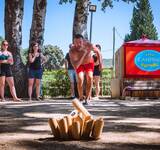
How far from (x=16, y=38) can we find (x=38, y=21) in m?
1.15

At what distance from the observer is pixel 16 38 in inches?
653

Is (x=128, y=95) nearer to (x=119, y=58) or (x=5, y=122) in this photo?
(x=119, y=58)

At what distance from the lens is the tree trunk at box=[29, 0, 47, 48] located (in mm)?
17062

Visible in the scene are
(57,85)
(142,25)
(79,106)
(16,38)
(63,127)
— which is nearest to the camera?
(63,127)

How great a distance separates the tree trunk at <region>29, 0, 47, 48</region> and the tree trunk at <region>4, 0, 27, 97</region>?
0.60 meters

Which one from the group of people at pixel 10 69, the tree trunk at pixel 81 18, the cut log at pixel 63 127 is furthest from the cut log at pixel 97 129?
the tree trunk at pixel 81 18

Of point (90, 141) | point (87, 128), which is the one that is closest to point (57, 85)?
point (87, 128)

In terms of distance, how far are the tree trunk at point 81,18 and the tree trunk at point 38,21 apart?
1.32 meters

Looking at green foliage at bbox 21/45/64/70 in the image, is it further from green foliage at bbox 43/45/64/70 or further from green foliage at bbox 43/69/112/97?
green foliage at bbox 43/69/112/97

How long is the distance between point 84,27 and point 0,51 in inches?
206

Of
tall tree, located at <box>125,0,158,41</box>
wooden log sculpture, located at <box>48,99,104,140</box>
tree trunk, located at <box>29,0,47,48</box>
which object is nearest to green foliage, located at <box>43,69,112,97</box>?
tree trunk, located at <box>29,0,47,48</box>

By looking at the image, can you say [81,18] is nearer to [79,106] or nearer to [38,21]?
[38,21]

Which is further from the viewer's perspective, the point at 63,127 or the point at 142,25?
the point at 142,25

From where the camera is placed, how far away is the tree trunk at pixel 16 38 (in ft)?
54.3
